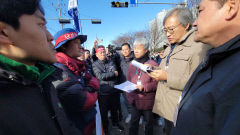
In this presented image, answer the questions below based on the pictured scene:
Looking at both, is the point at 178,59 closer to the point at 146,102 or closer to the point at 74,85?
the point at 146,102

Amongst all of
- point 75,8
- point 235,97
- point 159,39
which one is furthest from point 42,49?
point 159,39

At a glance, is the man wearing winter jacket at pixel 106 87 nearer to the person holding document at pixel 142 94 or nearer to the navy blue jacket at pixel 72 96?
the person holding document at pixel 142 94

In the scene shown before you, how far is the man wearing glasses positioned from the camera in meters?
1.48

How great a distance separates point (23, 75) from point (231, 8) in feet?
4.80

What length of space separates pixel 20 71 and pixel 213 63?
4.38 feet

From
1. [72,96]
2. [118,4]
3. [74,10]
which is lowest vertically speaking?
[72,96]

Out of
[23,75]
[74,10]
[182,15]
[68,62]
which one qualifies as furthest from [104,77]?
[74,10]

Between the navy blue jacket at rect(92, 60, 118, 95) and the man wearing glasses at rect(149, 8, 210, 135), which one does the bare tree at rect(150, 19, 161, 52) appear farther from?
the man wearing glasses at rect(149, 8, 210, 135)

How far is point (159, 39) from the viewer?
27531 mm

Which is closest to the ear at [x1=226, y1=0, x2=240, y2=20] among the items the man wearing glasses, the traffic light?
the man wearing glasses

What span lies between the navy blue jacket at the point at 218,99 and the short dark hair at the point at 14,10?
1293mm

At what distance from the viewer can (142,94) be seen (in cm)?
253

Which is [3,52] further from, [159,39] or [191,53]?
[159,39]

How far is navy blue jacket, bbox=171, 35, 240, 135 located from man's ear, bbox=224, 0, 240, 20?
168 millimetres
